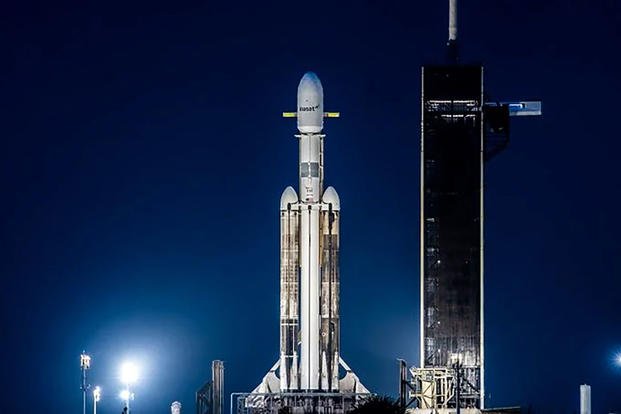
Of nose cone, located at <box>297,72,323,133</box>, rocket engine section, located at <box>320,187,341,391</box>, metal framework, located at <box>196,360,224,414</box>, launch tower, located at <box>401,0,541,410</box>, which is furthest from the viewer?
launch tower, located at <box>401,0,541,410</box>

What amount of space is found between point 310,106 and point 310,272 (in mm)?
5663

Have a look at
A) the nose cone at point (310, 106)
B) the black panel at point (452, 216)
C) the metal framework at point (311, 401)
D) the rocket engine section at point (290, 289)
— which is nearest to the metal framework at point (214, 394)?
the metal framework at point (311, 401)

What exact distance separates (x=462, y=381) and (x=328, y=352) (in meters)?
4.71

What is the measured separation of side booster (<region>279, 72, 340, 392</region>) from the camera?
172 ft

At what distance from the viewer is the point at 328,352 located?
52.6 metres

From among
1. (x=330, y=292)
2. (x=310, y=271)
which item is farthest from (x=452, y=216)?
(x=310, y=271)

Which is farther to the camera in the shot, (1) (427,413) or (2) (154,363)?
(2) (154,363)

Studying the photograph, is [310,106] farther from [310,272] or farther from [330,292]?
[330,292]

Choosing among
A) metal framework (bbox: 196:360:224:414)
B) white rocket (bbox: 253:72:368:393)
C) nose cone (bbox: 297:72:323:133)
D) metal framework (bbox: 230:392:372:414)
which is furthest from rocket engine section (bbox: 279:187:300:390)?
nose cone (bbox: 297:72:323:133)

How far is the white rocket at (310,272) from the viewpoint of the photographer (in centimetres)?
5256

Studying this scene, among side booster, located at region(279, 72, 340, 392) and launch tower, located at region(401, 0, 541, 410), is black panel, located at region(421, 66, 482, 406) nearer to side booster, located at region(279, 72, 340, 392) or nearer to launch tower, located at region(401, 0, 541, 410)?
launch tower, located at region(401, 0, 541, 410)

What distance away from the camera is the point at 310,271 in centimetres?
5266

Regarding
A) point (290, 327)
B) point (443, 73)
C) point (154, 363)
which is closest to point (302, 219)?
point (290, 327)

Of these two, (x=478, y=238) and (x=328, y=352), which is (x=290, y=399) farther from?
(x=478, y=238)
